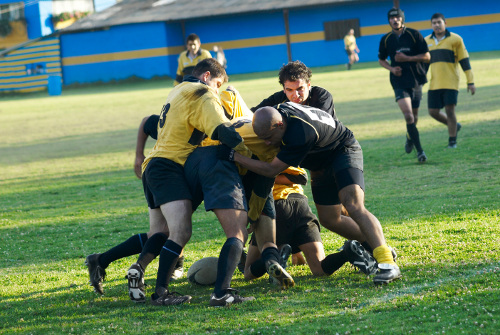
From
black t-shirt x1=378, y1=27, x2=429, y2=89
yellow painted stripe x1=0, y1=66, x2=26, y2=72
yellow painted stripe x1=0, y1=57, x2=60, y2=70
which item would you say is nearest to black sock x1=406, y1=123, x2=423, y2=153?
black t-shirt x1=378, y1=27, x2=429, y2=89

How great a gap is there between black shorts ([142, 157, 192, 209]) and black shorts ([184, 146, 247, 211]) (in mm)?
83

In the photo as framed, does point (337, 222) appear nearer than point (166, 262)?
No

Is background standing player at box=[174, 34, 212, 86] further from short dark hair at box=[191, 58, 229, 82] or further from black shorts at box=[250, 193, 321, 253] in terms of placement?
black shorts at box=[250, 193, 321, 253]

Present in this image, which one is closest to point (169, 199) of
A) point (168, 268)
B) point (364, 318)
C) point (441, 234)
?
point (168, 268)

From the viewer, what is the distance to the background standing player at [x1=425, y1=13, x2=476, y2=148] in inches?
517

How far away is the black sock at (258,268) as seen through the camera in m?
6.24

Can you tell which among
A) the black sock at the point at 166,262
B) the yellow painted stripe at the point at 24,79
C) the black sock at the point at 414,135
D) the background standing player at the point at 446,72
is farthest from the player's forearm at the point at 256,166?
the yellow painted stripe at the point at 24,79

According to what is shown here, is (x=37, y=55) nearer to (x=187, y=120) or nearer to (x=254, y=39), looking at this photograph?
(x=254, y=39)

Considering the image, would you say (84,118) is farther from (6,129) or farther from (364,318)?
(364,318)

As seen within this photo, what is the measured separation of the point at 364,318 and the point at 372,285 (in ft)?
3.12

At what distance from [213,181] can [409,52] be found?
24.9 feet

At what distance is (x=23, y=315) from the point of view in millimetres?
5863

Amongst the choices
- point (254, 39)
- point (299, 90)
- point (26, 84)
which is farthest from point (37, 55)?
point (299, 90)

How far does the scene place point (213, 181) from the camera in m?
5.89
